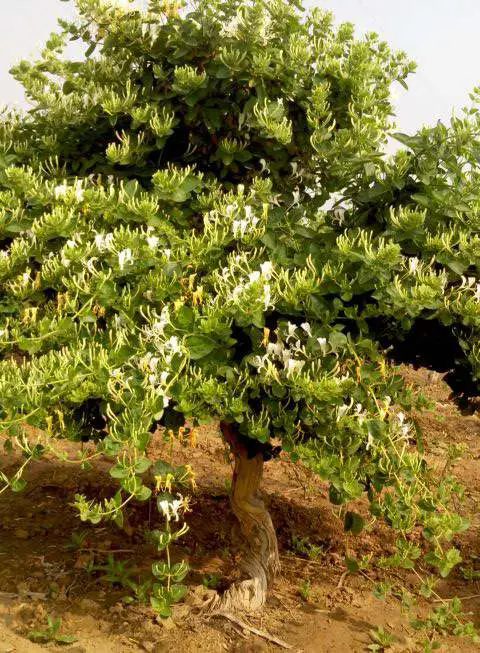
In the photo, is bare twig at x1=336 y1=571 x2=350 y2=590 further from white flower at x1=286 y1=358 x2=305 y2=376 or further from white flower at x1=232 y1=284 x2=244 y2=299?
white flower at x1=232 y1=284 x2=244 y2=299

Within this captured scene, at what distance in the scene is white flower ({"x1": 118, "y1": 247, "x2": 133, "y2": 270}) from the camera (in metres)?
3.40

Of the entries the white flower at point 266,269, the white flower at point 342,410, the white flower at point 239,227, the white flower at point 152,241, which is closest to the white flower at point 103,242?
the white flower at point 152,241

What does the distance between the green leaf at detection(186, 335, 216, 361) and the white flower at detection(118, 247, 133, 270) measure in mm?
427

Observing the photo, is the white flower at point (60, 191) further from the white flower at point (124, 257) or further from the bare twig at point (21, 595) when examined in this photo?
the bare twig at point (21, 595)

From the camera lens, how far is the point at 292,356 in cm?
359

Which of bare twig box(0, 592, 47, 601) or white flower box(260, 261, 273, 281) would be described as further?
bare twig box(0, 592, 47, 601)

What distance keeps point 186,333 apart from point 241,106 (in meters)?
1.52

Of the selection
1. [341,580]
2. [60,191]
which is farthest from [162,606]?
[341,580]

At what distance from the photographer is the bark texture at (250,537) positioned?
4691mm

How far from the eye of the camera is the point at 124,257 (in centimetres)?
344

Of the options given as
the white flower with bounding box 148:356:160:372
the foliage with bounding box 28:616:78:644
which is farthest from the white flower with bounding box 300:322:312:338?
the foliage with bounding box 28:616:78:644

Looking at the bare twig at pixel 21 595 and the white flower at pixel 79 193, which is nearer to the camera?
the white flower at pixel 79 193

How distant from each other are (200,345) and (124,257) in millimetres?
504

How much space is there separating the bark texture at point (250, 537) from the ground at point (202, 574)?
120mm
